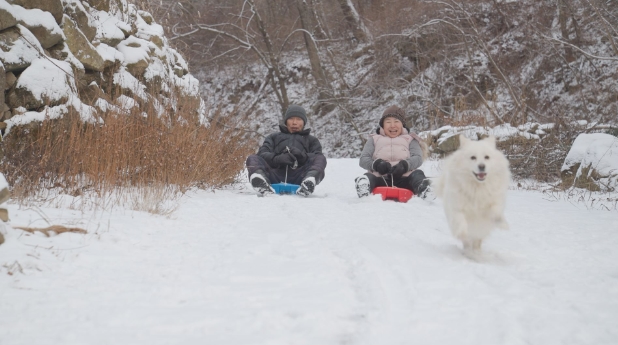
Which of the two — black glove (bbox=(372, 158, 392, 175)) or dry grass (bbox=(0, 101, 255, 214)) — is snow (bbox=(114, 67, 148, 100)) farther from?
black glove (bbox=(372, 158, 392, 175))

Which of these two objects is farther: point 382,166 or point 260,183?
point 260,183

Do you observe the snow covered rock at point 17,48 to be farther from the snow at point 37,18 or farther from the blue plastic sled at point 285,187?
the blue plastic sled at point 285,187

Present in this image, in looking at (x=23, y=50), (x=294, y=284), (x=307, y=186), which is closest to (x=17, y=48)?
(x=23, y=50)

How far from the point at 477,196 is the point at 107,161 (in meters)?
3.10

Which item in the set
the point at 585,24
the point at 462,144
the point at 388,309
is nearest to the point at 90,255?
the point at 388,309

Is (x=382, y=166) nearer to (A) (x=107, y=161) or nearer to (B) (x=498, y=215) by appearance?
(B) (x=498, y=215)

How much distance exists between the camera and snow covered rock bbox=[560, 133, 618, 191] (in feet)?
20.8

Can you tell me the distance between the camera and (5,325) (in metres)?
1.66

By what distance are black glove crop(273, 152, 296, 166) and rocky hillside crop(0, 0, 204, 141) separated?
1358 millimetres

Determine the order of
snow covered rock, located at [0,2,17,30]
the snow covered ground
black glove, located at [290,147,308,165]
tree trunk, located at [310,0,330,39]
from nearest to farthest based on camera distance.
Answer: the snow covered ground < snow covered rock, located at [0,2,17,30] < black glove, located at [290,147,308,165] < tree trunk, located at [310,0,330,39]

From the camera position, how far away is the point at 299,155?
6672mm

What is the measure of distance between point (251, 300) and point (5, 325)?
93cm

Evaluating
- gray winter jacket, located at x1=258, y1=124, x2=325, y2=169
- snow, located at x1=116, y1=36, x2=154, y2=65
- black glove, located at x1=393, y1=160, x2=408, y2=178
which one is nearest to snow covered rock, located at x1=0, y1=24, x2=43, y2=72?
snow, located at x1=116, y1=36, x2=154, y2=65

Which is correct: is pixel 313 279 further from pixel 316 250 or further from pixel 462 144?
pixel 462 144
